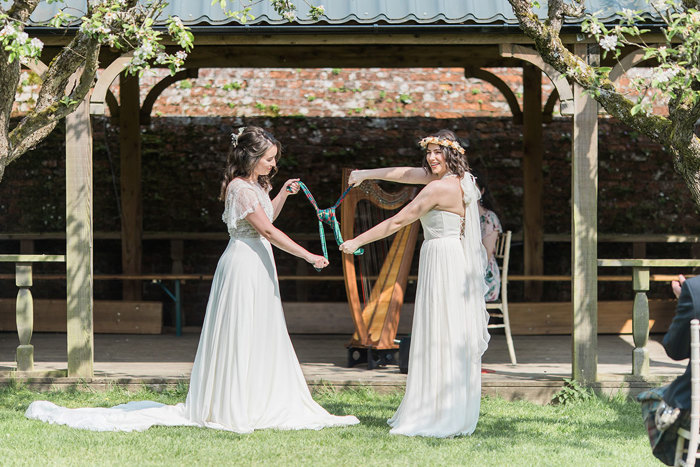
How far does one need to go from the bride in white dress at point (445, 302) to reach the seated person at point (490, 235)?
177cm

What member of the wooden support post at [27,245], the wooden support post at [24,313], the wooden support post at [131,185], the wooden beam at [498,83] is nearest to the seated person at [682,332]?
the wooden support post at [24,313]

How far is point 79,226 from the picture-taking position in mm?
6605

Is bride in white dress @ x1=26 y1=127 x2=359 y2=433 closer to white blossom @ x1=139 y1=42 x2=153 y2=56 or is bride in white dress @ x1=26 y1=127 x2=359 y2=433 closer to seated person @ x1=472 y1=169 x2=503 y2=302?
white blossom @ x1=139 y1=42 x2=153 y2=56

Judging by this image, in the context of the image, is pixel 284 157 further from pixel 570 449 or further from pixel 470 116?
pixel 570 449

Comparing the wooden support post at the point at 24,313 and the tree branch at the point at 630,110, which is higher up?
the tree branch at the point at 630,110

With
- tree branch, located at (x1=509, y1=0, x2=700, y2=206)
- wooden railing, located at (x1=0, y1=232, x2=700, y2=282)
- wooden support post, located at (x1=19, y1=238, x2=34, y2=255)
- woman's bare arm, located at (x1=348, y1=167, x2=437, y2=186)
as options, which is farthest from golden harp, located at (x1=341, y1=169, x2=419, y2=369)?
wooden support post, located at (x1=19, y1=238, x2=34, y2=255)

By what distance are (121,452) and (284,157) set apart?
6.78m

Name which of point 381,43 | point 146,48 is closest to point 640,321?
point 381,43

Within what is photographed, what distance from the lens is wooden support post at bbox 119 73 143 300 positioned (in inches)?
388

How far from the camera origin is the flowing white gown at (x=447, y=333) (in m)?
5.48

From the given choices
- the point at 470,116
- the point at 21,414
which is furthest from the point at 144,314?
the point at 470,116

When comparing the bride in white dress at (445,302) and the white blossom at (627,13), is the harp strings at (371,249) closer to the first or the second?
the bride in white dress at (445,302)

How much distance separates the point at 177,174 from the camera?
11.6 m

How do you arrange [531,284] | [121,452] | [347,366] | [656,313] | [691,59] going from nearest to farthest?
[691,59], [121,452], [347,366], [656,313], [531,284]
